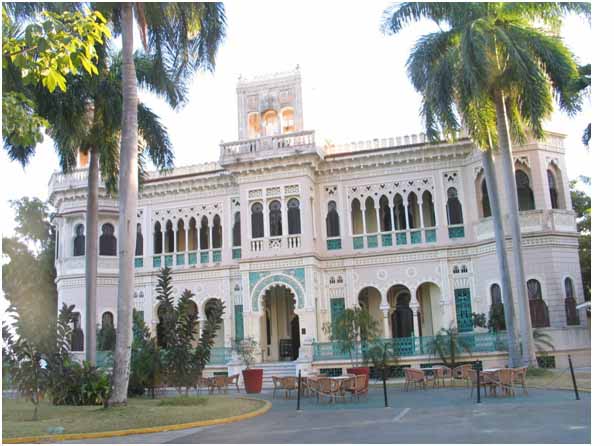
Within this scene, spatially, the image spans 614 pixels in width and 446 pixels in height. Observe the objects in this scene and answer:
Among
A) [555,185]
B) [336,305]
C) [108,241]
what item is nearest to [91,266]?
[108,241]

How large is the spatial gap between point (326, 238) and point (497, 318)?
8.40 metres

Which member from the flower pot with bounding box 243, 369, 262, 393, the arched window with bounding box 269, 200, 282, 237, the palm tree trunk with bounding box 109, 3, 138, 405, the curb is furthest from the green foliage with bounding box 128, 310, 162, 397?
the arched window with bounding box 269, 200, 282, 237

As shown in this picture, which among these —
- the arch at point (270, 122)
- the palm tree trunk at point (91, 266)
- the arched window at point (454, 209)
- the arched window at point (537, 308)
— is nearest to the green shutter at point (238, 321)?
the arch at point (270, 122)

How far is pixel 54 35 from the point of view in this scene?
7.73 meters

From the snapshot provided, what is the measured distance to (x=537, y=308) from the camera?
2348cm

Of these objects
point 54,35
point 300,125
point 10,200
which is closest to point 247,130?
point 300,125

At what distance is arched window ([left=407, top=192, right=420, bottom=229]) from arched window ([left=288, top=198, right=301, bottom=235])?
5.19 meters

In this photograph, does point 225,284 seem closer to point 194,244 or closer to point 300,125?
point 194,244

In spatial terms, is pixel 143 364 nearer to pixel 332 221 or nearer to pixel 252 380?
pixel 252 380

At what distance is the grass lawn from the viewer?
1177 centimetres

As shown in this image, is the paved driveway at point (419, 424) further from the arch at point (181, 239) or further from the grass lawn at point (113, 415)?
the arch at point (181, 239)

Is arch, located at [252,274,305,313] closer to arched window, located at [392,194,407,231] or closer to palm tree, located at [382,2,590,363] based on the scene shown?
arched window, located at [392,194,407,231]

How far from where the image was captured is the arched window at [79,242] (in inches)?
1194

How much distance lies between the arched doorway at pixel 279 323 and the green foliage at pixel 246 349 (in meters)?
3.06
